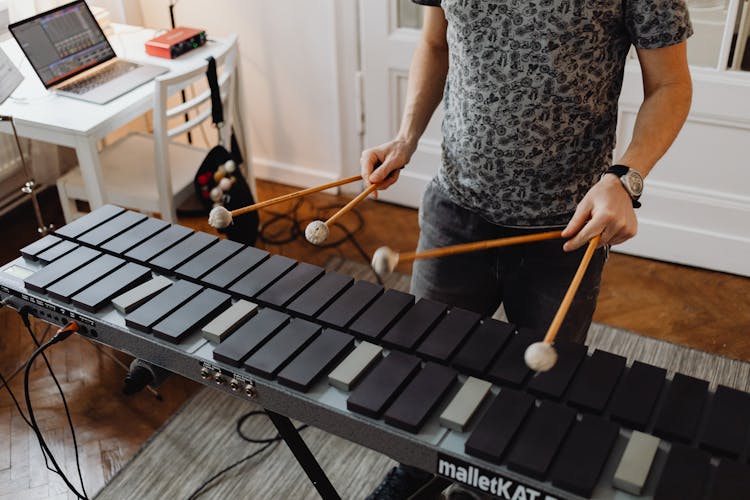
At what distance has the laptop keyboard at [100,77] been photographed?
2.69 metres

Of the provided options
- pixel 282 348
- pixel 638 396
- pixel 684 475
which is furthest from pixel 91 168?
pixel 684 475

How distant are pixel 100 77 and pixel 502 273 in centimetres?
174

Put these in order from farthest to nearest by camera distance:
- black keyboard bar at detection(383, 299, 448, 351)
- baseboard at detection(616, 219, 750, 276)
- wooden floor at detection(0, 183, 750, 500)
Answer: baseboard at detection(616, 219, 750, 276) < wooden floor at detection(0, 183, 750, 500) < black keyboard bar at detection(383, 299, 448, 351)

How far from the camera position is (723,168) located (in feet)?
9.32

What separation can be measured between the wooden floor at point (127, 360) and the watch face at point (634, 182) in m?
1.48

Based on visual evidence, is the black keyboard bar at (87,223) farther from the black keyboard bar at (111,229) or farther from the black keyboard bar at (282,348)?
the black keyboard bar at (282,348)

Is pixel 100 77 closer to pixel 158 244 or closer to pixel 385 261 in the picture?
pixel 158 244

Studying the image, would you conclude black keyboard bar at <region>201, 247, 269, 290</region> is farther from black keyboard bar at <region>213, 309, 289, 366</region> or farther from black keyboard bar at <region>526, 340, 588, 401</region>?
black keyboard bar at <region>526, 340, 588, 401</region>

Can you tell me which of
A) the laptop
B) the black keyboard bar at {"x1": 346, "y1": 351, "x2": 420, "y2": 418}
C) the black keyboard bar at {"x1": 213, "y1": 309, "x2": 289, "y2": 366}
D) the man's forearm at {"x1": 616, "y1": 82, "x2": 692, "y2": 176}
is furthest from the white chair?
the man's forearm at {"x1": 616, "y1": 82, "x2": 692, "y2": 176}

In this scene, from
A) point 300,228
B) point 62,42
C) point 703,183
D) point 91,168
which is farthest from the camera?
point 300,228

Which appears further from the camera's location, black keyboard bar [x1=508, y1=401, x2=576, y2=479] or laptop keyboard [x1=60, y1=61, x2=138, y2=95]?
laptop keyboard [x1=60, y1=61, x2=138, y2=95]

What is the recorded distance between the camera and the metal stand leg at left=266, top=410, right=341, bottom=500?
5.14 feet

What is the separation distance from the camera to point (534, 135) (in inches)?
60.8

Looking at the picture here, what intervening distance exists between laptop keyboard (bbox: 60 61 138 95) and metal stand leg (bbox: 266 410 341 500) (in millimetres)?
1585
